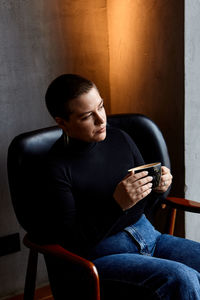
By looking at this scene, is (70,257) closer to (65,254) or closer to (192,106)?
(65,254)

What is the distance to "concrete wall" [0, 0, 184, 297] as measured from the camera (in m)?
1.75

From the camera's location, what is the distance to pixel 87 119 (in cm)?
133

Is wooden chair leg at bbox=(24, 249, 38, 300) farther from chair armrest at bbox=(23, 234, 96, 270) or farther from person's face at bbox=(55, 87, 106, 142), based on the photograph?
person's face at bbox=(55, 87, 106, 142)

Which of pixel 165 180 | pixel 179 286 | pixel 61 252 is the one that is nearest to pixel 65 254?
pixel 61 252

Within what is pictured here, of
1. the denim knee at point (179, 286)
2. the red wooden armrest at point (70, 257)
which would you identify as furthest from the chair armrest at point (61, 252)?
the denim knee at point (179, 286)

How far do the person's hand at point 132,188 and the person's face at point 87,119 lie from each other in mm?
201

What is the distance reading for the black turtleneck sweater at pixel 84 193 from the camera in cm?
130

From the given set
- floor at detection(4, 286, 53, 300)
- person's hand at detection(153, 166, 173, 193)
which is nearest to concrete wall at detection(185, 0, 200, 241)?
person's hand at detection(153, 166, 173, 193)

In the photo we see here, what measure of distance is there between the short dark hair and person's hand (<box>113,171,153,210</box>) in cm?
31

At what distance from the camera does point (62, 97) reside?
1325 millimetres

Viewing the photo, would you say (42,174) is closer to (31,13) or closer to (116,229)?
(116,229)

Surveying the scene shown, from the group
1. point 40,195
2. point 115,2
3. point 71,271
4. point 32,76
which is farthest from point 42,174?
point 115,2

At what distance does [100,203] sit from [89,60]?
0.90m

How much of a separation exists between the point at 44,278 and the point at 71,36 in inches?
50.4
